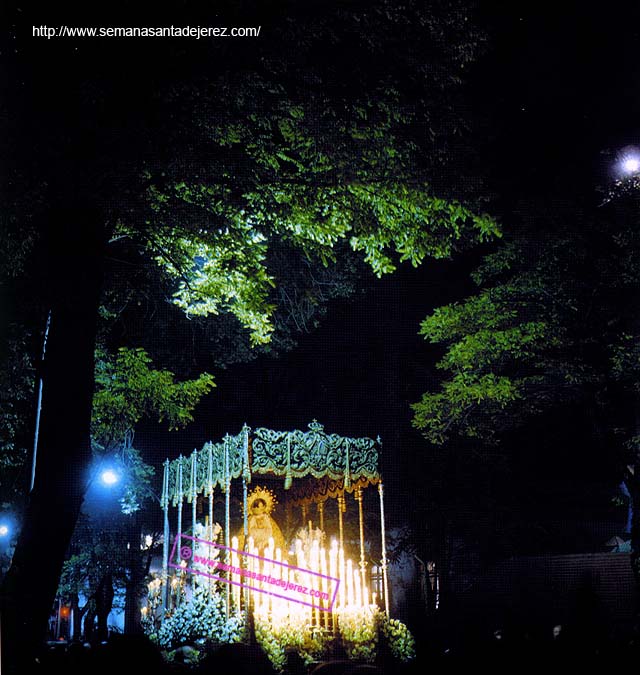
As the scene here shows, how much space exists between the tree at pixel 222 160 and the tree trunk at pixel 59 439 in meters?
0.01

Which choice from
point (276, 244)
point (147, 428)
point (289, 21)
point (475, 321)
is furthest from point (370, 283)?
point (289, 21)

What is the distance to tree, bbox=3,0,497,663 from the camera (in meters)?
6.86

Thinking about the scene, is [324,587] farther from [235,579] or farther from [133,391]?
[133,391]

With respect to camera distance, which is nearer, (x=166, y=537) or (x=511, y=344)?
(x=166, y=537)

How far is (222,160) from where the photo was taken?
7.60m

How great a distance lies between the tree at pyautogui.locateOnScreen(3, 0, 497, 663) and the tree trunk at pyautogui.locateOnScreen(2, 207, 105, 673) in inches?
0.6

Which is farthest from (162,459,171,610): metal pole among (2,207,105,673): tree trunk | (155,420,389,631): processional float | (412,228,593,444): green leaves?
(2,207,105,673): tree trunk

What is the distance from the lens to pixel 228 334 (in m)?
14.1

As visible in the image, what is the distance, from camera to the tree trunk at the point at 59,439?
20.7 feet

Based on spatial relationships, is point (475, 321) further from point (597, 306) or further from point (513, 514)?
point (513, 514)

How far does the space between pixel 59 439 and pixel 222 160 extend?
3.48m

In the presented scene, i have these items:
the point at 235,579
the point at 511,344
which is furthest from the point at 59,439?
the point at 511,344

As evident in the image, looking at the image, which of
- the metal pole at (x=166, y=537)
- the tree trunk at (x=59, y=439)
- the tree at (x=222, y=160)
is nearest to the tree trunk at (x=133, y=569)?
the metal pole at (x=166, y=537)

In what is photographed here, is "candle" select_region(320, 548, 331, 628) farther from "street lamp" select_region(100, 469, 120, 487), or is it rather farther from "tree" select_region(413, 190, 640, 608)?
"street lamp" select_region(100, 469, 120, 487)
